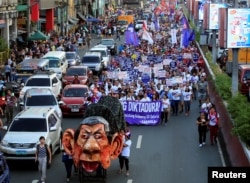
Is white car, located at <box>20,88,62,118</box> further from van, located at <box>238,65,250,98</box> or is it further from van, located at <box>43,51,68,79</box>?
van, located at <box>43,51,68,79</box>

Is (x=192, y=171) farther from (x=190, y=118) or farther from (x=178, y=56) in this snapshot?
(x=178, y=56)

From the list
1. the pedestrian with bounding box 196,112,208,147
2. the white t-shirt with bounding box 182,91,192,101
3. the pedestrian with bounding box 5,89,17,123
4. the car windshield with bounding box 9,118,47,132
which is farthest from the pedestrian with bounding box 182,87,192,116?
the car windshield with bounding box 9,118,47,132

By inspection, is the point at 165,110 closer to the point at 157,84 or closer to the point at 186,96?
the point at 186,96

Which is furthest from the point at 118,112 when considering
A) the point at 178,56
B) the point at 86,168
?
the point at 178,56

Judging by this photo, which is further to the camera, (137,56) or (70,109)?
(137,56)

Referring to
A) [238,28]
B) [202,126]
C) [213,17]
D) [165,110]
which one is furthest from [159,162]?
[213,17]

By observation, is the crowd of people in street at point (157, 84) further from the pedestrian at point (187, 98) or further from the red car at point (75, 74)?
the red car at point (75, 74)

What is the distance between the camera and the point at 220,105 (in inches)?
1079

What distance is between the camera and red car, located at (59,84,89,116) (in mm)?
30578

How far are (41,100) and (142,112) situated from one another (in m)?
3.88

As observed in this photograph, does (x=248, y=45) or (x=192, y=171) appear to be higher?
(x=248, y=45)

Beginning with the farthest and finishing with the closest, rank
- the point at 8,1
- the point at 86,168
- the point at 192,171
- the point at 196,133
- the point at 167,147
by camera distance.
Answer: the point at 8,1 < the point at 196,133 < the point at 167,147 < the point at 192,171 < the point at 86,168

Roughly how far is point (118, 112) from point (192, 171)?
2635 mm

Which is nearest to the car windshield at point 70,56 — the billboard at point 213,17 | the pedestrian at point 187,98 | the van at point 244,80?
the billboard at point 213,17
